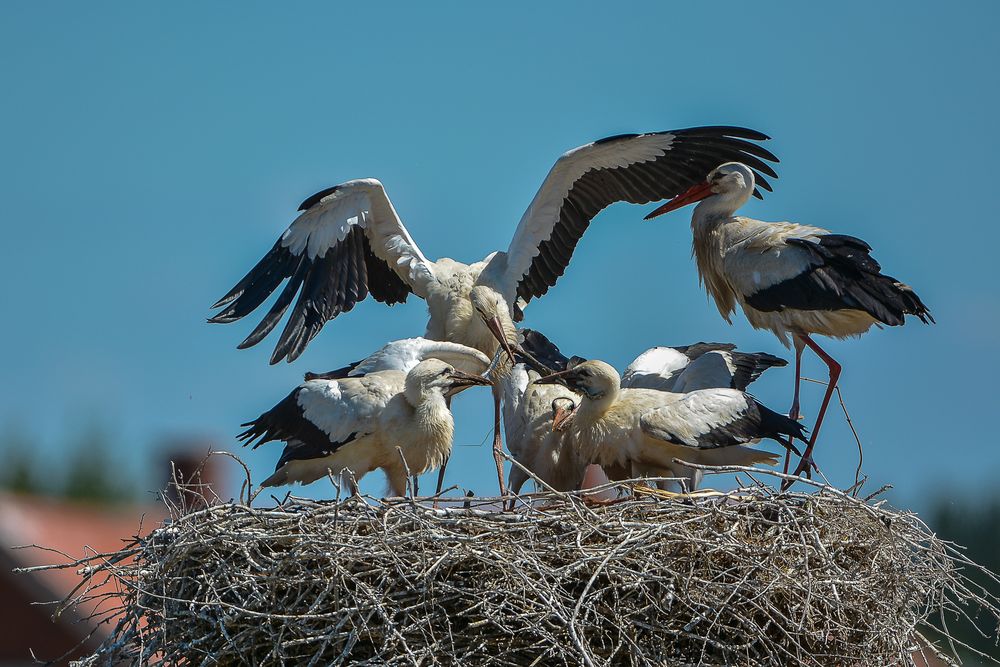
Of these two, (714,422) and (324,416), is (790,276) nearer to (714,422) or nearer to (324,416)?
(714,422)

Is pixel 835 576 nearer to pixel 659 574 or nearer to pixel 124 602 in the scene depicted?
pixel 659 574

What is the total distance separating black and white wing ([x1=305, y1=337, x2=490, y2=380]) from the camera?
683 cm

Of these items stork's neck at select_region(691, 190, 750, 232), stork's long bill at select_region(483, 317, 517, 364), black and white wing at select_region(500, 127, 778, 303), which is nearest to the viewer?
stork's long bill at select_region(483, 317, 517, 364)

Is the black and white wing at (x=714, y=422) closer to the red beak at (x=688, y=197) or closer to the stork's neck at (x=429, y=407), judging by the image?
the stork's neck at (x=429, y=407)

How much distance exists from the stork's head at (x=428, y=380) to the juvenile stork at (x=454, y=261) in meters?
1.00

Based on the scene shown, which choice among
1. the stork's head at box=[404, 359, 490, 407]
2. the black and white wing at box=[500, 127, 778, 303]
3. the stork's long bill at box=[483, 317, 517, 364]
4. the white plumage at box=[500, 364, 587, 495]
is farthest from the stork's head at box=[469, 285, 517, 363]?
the stork's head at box=[404, 359, 490, 407]

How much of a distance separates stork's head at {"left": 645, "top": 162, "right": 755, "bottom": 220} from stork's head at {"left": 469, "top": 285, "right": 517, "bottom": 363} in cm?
115

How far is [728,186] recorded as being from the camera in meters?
7.08

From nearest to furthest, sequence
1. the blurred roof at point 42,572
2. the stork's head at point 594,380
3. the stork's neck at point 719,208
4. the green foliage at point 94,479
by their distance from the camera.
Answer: the stork's head at point 594,380 < the stork's neck at point 719,208 < the blurred roof at point 42,572 < the green foliage at point 94,479

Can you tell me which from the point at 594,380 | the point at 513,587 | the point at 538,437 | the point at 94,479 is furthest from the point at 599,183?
the point at 94,479

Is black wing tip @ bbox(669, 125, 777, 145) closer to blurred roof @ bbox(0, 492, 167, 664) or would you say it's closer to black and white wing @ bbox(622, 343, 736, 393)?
black and white wing @ bbox(622, 343, 736, 393)

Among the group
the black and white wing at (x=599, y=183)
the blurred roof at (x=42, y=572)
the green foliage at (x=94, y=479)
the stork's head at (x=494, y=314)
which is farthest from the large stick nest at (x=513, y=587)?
the green foliage at (x=94, y=479)

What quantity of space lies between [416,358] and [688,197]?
164 cm

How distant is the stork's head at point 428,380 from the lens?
6125mm
